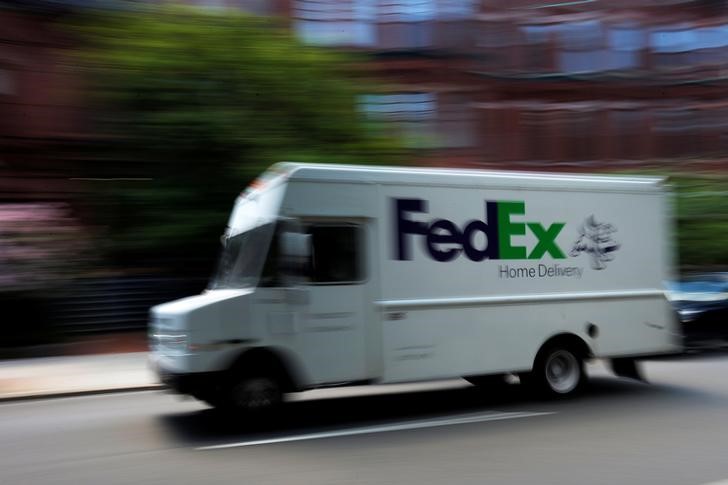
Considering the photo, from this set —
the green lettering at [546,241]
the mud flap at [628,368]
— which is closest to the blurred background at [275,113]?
the mud flap at [628,368]

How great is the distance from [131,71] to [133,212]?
10.7 ft

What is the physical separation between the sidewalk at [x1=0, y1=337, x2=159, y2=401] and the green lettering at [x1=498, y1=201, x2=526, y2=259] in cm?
446

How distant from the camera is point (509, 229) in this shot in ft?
27.3

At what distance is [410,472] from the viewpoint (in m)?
5.61

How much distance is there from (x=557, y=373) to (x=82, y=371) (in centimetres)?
779

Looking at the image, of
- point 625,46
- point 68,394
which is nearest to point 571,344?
point 68,394

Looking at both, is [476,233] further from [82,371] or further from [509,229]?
[82,371]

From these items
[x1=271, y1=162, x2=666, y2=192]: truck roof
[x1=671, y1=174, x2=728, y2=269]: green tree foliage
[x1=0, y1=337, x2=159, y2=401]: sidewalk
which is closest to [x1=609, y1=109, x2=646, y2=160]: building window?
[x1=671, y1=174, x2=728, y2=269]: green tree foliage

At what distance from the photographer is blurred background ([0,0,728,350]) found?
15.6 metres

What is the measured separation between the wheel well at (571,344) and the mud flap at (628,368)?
63cm

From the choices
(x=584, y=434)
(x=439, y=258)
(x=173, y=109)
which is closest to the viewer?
(x=584, y=434)

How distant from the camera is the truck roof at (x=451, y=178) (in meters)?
7.36

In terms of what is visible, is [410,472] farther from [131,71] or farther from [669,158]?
[669,158]

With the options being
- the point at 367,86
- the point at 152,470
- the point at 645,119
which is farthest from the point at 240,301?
the point at 645,119
